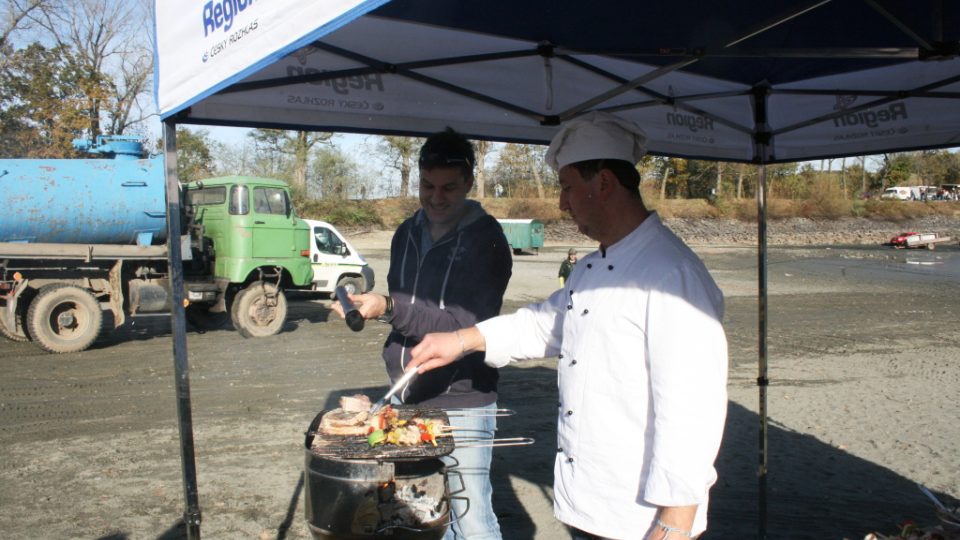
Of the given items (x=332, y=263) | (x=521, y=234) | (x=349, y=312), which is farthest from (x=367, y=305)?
(x=521, y=234)

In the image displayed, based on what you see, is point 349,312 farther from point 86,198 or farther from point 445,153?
point 86,198

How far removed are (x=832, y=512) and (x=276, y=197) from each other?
1188cm

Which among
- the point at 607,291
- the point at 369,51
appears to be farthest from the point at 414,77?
the point at 607,291

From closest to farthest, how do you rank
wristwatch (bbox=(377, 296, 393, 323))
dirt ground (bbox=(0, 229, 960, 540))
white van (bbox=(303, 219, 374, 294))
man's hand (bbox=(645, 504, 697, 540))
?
man's hand (bbox=(645, 504, 697, 540)), wristwatch (bbox=(377, 296, 393, 323)), dirt ground (bbox=(0, 229, 960, 540)), white van (bbox=(303, 219, 374, 294))

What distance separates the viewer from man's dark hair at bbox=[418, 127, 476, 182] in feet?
9.57

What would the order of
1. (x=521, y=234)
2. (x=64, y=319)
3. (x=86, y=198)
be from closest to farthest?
(x=64, y=319) < (x=86, y=198) < (x=521, y=234)

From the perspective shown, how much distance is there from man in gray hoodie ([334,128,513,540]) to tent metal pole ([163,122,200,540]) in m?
0.84

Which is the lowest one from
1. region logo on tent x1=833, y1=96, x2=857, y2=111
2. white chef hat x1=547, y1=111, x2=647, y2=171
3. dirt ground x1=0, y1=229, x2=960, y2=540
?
dirt ground x1=0, y1=229, x2=960, y2=540

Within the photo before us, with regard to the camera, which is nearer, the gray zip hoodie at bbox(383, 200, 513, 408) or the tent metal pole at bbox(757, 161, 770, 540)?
the gray zip hoodie at bbox(383, 200, 513, 408)

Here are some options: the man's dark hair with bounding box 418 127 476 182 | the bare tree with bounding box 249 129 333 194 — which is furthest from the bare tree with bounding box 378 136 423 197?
the man's dark hair with bounding box 418 127 476 182

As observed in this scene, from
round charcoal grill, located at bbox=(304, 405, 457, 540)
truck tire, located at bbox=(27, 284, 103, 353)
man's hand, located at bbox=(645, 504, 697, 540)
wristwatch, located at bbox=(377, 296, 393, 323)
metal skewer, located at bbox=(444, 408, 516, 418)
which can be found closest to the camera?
man's hand, located at bbox=(645, 504, 697, 540)

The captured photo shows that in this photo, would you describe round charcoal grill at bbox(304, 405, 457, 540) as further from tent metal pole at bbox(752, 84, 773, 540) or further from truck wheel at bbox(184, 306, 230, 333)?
truck wheel at bbox(184, 306, 230, 333)

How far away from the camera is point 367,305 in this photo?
102 inches

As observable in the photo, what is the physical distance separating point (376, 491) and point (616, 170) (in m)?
1.20
